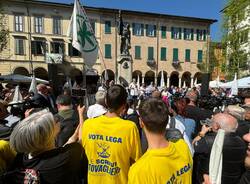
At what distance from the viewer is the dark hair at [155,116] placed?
1.85 m

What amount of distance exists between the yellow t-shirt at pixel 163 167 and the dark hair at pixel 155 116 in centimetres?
16

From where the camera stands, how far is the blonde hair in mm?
1849

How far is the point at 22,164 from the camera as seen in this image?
6.14 ft

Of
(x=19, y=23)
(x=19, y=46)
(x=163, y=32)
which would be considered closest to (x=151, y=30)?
(x=163, y=32)

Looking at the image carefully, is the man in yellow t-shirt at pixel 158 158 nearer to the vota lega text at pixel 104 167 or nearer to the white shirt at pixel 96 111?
the vota lega text at pixel 104 167

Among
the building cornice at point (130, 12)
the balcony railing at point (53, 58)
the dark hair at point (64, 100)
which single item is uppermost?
the building cornice at point (130, 12)

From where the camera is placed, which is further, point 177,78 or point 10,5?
point 177,78

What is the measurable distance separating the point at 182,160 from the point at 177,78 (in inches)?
1669

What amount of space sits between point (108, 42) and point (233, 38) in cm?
1796

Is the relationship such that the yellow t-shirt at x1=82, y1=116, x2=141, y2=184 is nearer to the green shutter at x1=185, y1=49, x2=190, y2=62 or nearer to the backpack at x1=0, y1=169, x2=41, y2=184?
the backpack at x1=0, y1=169, x2=41, y2=184

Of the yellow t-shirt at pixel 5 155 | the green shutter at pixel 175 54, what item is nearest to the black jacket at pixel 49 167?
the yellow t-shirt at pixel 5 155

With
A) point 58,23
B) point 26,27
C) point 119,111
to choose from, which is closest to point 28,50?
point 26,27

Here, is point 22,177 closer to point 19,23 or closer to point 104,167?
point 104,167

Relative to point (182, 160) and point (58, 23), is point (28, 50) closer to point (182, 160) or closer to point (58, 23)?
point (58, 23)
